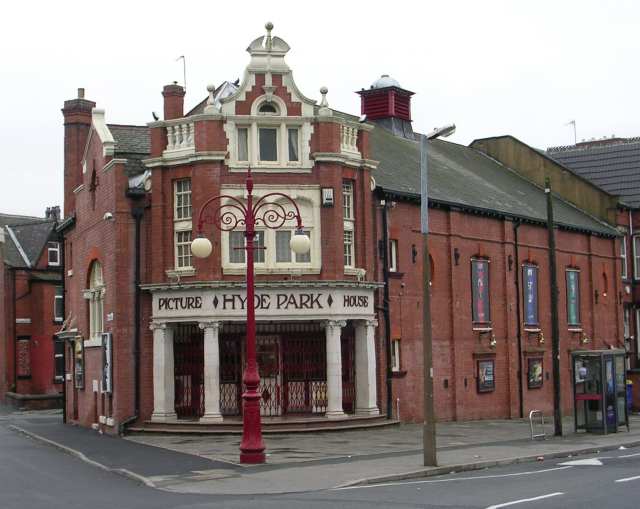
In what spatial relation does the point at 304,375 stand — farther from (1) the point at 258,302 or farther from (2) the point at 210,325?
(2) the point at 210,325

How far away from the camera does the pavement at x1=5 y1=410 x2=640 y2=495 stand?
20906 mm

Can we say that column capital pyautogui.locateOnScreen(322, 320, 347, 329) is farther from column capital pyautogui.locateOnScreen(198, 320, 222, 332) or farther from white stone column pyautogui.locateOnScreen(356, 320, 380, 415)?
column capital pyautogui.locateOnScreen(198, 320, 222, 332)

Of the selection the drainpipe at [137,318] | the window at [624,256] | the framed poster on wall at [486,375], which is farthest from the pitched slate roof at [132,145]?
the window at [624,256]

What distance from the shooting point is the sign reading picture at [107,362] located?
32906 mm

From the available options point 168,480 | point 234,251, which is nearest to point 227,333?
point 234,251

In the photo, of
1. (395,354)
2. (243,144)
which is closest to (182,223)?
(243,144)

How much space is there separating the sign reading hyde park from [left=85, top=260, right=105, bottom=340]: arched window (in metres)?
4.21

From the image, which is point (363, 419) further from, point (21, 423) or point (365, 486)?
point (21, 423)

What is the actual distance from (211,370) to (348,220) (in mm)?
Answer: 6376

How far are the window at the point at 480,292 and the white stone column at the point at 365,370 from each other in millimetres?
7677

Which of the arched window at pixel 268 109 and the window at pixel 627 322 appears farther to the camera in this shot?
the window at pixel 627 322

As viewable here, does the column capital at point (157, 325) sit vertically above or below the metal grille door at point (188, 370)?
above

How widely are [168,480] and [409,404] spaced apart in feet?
51.8

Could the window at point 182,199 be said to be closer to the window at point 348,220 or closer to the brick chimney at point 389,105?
the window at point 348,220
